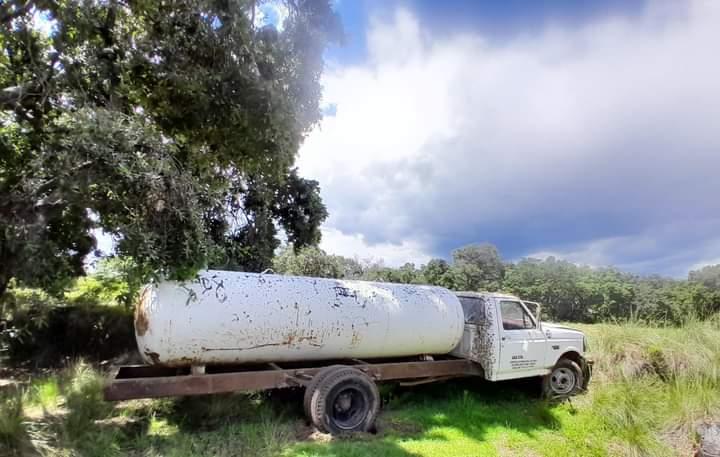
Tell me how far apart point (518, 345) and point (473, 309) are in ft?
3.30

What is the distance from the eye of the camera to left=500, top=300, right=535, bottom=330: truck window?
7.65 meters

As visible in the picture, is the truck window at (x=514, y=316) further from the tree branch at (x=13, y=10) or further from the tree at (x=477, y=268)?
the tree at (x=477, y=268)

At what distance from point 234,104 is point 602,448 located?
7318 millimetres

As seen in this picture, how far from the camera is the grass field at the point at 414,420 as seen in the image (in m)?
5.15

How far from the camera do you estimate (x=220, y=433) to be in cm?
571

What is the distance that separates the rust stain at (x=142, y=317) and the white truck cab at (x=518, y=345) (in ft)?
17.6

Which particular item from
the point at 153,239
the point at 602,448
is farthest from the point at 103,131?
the point at 602,448

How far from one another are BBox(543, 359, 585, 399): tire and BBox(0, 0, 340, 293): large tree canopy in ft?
21.6

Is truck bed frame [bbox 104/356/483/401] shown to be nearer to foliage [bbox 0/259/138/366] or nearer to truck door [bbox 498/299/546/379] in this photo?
truck door [bbox 498/299/546/379]


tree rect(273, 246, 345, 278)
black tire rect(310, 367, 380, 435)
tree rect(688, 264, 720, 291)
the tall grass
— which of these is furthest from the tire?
tree rect(688, 264, 720, 291)

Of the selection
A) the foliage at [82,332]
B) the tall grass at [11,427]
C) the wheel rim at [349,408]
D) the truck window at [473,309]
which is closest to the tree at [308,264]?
the foliage at [82,332]

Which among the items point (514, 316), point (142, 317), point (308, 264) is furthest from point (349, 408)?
point (308, 264)

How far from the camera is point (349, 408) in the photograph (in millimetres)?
6137

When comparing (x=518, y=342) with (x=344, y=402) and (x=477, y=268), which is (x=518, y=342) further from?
(x=477, y=268)
